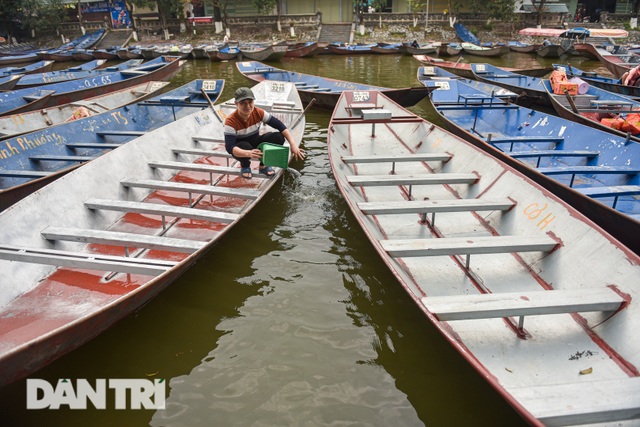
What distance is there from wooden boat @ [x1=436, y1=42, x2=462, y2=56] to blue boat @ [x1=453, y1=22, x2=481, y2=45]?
508cm

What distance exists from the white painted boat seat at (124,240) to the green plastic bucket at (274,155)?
1.86 meters

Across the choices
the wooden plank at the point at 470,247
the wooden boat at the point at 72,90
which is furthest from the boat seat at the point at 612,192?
the wooden boat at the point at 72,90

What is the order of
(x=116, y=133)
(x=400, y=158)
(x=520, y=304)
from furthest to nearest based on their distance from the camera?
(x=116, y=133)
(x=400, y=158)
(x=520, y=304)

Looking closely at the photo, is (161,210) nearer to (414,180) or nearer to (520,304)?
(414,180)

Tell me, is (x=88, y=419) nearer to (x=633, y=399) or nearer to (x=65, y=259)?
(x=65, y=259)

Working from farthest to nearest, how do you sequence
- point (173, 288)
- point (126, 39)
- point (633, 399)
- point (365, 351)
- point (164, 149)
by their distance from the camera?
point (126, 39)
point (164, 149)
point (173, 288)
point (365, 351)
point (633, 399)

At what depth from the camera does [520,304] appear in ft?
10.8

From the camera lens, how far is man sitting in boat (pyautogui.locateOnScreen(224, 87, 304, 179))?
19.0ft

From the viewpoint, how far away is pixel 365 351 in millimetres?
4105

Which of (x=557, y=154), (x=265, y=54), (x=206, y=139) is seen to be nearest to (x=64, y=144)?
(x=206, y=139)

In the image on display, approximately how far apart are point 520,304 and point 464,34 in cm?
3409

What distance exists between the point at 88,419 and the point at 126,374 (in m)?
0.49

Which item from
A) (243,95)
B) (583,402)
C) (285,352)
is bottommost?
(285,352)

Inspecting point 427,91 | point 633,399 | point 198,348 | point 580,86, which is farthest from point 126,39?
point 633,399
